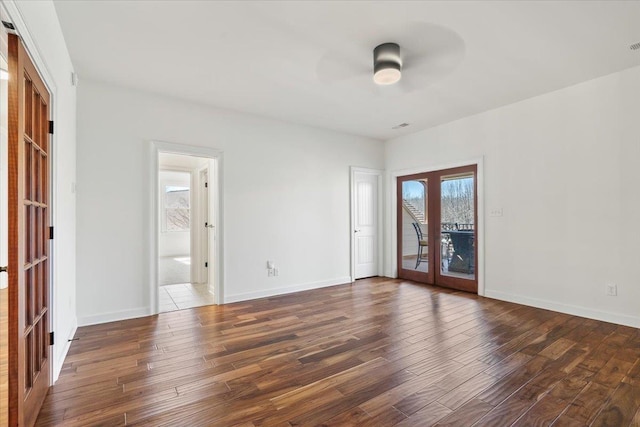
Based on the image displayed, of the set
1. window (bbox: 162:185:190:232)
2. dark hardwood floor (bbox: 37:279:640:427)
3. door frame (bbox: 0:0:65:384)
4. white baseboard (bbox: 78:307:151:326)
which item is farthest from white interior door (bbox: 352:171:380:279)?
window (bbox: 162:185:190:232)

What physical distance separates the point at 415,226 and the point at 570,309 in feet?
8.47

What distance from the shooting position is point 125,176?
3723mm

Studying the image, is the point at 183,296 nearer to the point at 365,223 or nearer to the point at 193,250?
the point at 193,250

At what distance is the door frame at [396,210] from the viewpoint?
15.5 feet

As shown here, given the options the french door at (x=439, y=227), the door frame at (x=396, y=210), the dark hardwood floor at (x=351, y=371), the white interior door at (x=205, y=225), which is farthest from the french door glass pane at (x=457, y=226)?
the white interior door at (x=205, y=225)

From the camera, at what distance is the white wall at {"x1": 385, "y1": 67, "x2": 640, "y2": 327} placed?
3400 millimetres

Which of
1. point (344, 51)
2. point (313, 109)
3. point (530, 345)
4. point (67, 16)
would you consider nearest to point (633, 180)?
point (530, 345)

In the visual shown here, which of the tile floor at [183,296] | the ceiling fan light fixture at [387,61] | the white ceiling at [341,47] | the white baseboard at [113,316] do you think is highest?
the white ceiling at [341,47]

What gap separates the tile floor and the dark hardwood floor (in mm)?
415

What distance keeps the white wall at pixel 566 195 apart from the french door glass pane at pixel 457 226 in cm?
30

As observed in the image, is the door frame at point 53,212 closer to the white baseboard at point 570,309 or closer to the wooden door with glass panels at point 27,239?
the wooden door with glass panels at point 27,239

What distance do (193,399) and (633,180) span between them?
4.69 metres

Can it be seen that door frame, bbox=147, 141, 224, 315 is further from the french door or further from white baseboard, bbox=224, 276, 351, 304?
the french door

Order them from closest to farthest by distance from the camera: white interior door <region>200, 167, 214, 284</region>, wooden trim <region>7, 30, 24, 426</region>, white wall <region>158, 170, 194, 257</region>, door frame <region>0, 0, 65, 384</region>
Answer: wooden trim <region>7, 30, 24, 426</region> < door frame <region>0, 0, 65, 384</region> < white interior door <region>200, 167, 214, 284</region> < white wall <region>158, 170, 194, 257</region>
